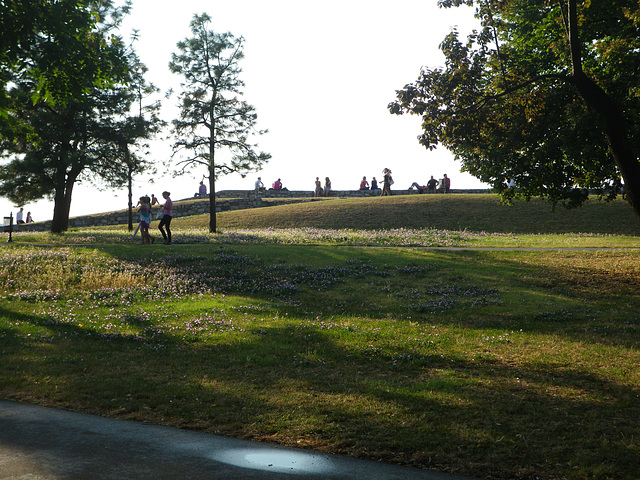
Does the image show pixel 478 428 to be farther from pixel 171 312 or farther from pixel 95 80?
pixel 95 80

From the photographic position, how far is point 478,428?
A: 5352 millimetres

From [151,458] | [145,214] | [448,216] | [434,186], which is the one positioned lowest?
[151,458]

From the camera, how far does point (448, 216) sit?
35.4 metres

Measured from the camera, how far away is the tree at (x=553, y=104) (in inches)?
508

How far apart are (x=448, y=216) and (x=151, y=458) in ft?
107

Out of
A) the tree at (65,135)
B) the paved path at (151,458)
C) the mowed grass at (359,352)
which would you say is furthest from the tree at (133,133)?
the paved path at (151,458)

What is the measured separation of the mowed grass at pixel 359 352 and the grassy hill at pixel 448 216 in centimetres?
1584

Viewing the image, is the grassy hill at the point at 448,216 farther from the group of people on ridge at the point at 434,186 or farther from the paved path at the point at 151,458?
the paved path at the point at 151,458

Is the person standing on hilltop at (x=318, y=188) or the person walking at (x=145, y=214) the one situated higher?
the person standing on hilltop at (x=318, y=188)

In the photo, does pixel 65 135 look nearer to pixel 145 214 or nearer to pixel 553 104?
pixel 145 214

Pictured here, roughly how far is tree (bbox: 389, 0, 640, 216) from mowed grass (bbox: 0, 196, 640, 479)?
10.1 ft

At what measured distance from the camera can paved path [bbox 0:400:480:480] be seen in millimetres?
4316

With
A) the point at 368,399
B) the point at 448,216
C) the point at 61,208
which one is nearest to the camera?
the point at 368,399

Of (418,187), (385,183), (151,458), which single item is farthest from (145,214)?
(418,187)
